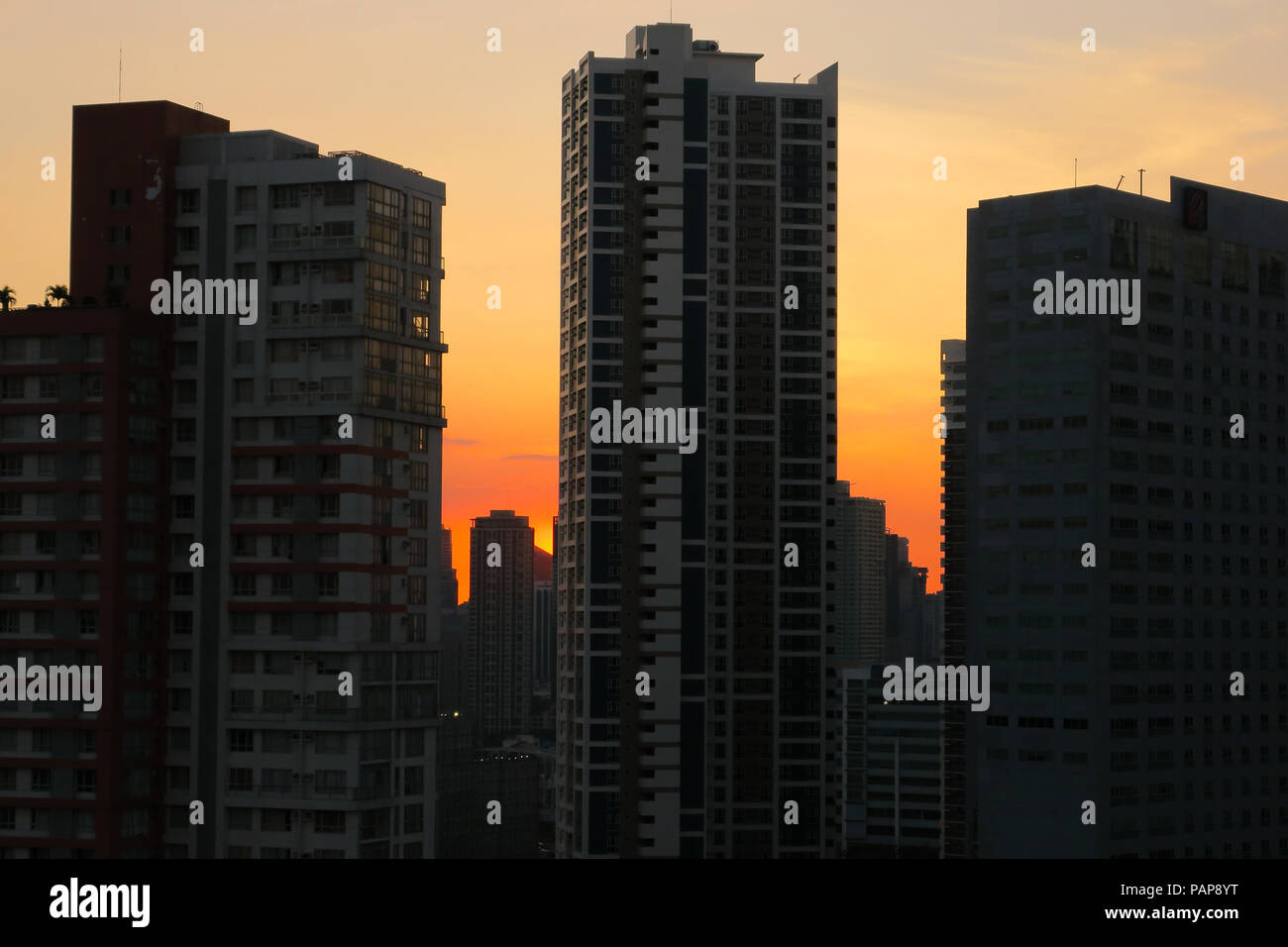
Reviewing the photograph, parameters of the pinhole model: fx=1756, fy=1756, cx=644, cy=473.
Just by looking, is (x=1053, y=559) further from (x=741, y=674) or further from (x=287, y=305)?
(x=287, y=305)

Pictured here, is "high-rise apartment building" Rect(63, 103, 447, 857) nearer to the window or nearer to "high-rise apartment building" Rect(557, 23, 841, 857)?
the window

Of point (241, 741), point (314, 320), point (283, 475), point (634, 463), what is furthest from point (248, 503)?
point (634, 463)

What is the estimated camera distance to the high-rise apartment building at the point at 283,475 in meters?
117

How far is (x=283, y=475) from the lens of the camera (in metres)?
119

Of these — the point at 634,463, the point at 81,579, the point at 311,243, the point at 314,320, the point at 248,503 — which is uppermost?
the point at 311,243

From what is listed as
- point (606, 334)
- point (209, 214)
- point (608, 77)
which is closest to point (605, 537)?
point (606, 334)

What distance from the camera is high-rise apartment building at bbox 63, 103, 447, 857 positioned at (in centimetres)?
11681

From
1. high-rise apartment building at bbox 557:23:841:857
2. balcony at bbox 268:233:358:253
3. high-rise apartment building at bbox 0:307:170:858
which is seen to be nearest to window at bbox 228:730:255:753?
high-rise apartment building at bbox 0:307:170:858

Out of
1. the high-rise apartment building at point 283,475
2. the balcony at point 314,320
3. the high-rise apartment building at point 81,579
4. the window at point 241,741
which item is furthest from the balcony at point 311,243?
the window at point 241,741

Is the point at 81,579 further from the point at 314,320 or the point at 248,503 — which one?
the point at 314,320

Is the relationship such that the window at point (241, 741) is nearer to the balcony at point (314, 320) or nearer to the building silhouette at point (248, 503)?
the building silhouette at point (248, 503)

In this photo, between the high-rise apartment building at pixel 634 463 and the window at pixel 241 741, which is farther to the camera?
the high-rise apartment building at pixel 634 463

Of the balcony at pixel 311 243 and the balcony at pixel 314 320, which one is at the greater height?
the balcony at pixel 311 243

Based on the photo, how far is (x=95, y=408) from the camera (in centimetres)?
11806
